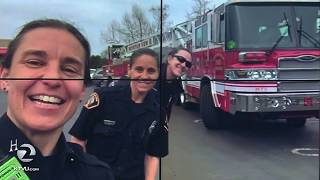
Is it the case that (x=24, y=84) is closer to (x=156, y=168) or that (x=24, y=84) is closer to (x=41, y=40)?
(x=41, y=40)

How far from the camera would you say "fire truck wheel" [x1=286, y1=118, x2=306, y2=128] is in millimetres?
1699

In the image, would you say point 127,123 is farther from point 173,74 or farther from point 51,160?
point 51,160

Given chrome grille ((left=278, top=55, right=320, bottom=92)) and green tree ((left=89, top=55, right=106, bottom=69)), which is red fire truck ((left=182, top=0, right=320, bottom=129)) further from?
green tree ((left=89, top=55, right=106, bottom=69))

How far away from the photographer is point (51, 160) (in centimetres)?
121

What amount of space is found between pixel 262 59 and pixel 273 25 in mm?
141

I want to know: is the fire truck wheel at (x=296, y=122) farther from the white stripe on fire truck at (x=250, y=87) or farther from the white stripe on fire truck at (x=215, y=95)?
the white stripe on fire truck at (x=215, y=95)

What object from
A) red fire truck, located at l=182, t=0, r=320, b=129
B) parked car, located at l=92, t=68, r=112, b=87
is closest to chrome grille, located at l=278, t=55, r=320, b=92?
red fire truck, located at l=182, t=0, r=320, b=129

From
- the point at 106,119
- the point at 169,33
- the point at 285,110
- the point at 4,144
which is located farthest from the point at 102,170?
the point at 285,110

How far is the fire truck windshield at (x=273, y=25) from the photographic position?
1661 millimetres

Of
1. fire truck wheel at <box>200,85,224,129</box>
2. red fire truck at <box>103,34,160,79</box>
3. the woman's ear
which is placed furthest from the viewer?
fire truck wheel at <box>200,85,224,129</box>

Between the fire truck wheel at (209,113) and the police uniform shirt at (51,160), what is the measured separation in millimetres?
583

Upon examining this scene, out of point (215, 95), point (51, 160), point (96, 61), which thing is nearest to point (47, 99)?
point (51, 160)

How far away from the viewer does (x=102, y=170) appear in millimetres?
1282

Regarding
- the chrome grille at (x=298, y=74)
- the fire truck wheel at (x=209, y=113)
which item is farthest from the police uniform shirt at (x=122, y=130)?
the chrome grille at (x=298, y=74)
